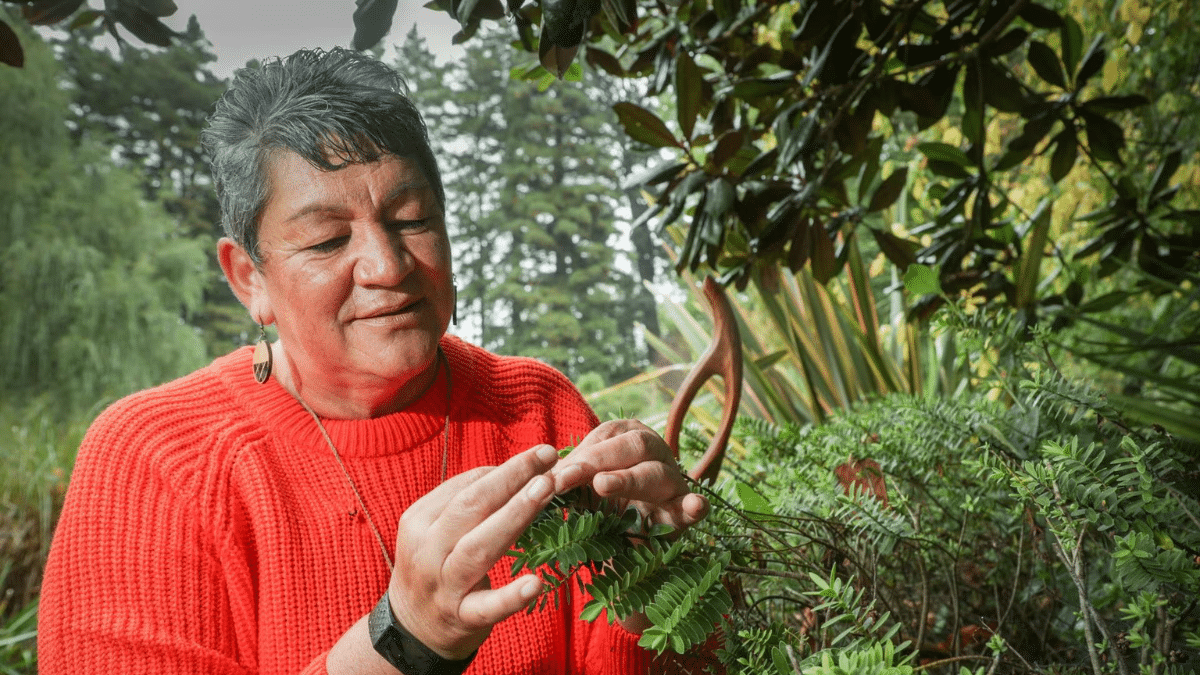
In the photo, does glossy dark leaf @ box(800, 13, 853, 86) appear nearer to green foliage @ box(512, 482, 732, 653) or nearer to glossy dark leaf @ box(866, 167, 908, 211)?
glossy dark leaf @ box(866, 167, 908, 211)

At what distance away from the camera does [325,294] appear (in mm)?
991

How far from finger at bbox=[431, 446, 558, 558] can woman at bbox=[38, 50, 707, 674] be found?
0.21 metres

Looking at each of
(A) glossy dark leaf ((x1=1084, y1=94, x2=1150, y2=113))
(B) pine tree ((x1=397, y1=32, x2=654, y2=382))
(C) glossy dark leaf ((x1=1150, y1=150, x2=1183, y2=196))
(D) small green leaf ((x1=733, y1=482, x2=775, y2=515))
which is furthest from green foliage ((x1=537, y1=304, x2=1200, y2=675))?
(B) pine tree ((x1=397, y1=32, x2=654, y2=382))

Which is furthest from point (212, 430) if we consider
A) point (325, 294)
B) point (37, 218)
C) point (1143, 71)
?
point (37, 218)

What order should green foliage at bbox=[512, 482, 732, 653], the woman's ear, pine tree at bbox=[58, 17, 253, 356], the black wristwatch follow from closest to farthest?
green foliage at bbox=[512, 482, 732, 653], the black wristwatch, the woman's ear, pine tree at bbox=[58, 17, 253, 356]

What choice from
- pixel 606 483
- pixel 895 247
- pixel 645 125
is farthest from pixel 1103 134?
pixel 606 483

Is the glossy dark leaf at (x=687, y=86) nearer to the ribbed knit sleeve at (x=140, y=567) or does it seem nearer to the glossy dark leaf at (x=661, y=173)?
the glossy dark leaf at (x=661, y=173)

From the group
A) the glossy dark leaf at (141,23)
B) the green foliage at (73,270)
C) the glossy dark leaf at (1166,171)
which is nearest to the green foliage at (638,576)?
the glossy dark leaf at (141,23)

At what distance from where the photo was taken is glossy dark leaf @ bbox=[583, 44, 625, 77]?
1.38 m

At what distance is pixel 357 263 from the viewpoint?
99 cm

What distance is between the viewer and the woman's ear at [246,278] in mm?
1080

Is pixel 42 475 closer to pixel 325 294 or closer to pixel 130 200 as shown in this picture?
pixel 325 294

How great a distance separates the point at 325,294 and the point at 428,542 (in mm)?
442

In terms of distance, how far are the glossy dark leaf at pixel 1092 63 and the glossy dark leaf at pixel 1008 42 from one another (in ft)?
0.63
